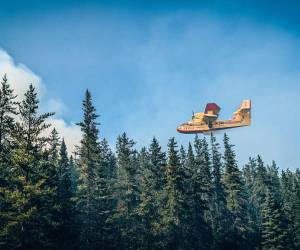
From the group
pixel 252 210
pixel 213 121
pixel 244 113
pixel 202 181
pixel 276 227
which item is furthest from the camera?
pixel 244 113

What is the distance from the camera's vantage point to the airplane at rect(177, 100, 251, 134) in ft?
371

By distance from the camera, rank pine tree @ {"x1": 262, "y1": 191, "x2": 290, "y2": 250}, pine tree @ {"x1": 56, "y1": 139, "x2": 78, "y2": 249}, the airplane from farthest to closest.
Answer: the airplane < pine tree @ {"x1": 262, "y1": 191, "x2": 290, "y2": 250} < pine tree @ {"x1": 56, "y1": 139, "x2": 78, "y2": 249}

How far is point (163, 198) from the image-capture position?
53906 mm

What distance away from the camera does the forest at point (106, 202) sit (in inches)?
1226

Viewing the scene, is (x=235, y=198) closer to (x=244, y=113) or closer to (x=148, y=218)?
(x=148, y=218)

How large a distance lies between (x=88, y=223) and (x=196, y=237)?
1739 centimetres

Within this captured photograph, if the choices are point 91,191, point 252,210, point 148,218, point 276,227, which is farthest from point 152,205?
point 252,210

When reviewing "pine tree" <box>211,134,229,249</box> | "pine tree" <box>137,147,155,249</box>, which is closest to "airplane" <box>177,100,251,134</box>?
"pine tree" <box>211,134,229,249</box>

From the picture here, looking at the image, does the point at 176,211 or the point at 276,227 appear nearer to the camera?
the point at 176,211

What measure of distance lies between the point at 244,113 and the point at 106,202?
84646 millimetres

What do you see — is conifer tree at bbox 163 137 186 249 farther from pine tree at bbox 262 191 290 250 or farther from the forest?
pine tree at bbox 262 191 290 250

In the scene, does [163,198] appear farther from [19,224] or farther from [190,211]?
[19,224]

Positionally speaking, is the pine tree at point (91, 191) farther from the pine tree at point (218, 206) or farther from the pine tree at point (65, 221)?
the pine tree at point (218, 206)

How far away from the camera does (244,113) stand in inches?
4835
